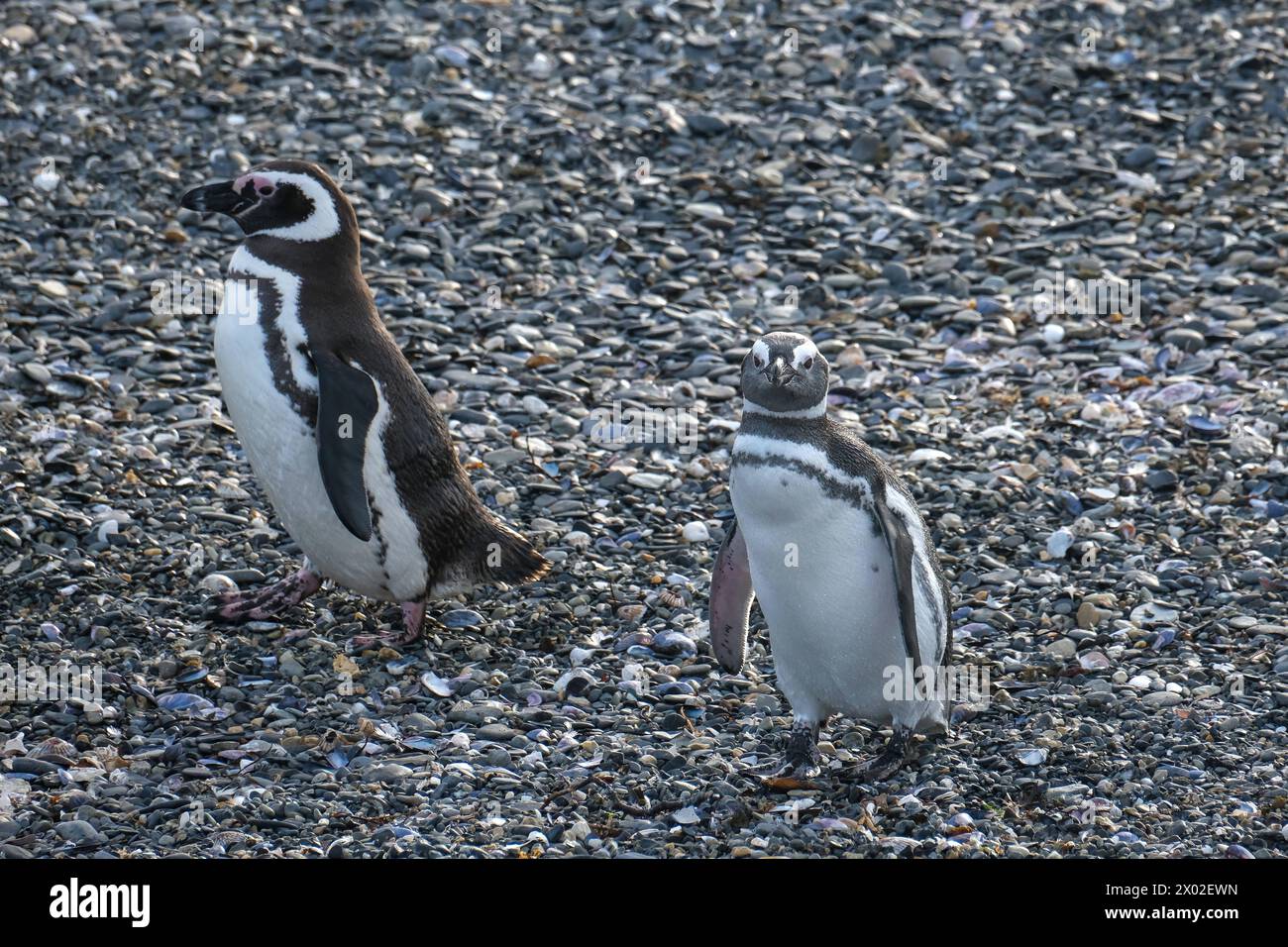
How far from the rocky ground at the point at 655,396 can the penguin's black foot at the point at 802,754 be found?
0.23ft

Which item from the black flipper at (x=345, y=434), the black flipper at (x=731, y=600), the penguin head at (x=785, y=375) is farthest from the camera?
the black flipper at (x=345, y=434)

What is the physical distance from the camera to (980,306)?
8000 mm

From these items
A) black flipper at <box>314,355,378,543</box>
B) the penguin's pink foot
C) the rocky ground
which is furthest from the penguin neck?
the penguin's pink foot

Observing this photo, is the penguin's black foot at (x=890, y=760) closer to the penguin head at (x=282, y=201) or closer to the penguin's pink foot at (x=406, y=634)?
the penguin's pink foot at (x=406, y=634)

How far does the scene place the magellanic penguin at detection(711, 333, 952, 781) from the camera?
14.9ft

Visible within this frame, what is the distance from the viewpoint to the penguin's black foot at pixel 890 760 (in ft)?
15.5

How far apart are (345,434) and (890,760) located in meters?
1.94

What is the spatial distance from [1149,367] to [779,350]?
3528 mm

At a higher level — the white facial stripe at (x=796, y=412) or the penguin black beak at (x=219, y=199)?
the penguin black beak at (x=219, y=199)

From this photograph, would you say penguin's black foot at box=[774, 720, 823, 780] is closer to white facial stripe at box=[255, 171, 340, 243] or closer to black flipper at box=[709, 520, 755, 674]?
black flipper at box=[709, 520, 755, 674]

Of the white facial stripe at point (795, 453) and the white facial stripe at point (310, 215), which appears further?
the white facial stripe at point (310, 215)

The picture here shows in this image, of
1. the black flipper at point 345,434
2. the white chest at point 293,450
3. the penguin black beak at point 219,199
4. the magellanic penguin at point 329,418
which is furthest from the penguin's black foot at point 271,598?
the penguin black beak at point 219,199

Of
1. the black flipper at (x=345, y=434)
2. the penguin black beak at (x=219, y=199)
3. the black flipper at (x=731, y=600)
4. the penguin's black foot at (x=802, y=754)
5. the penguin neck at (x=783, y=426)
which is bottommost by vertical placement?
the penguin's black foot at (x=802, y=754)
